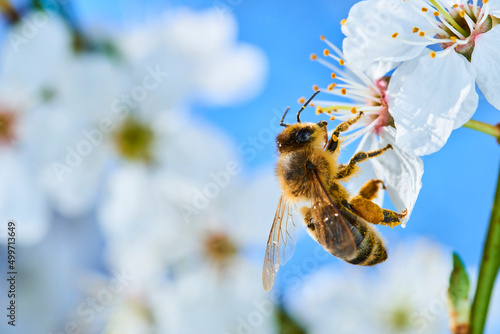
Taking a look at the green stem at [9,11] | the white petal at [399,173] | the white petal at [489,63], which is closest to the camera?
the white petal at [489,63]

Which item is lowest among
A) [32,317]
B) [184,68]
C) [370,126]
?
[32,317]

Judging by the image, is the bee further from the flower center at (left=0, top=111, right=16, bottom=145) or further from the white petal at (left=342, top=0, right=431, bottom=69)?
the flower center at (left=0, top=111, right=16, bottom=145)

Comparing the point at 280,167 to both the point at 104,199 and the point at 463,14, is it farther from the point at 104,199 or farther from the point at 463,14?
the point at 104,199

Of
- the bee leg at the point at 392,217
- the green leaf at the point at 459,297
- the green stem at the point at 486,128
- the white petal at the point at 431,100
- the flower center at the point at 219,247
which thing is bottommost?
the flower center at the point at 219,247

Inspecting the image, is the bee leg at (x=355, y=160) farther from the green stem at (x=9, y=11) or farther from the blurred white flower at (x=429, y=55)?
the green stem at (x=9, y=11)

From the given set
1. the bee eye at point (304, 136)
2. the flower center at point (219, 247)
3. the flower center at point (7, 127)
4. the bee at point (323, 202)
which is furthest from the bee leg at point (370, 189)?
the flower center at point (7, 127)

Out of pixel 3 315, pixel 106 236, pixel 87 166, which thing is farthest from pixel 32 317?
pixel 87 166

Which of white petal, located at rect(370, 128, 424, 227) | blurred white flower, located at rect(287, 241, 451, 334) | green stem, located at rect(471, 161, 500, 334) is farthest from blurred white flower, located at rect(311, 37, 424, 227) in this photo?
blurred white flower, located at rect(287, 241, 451, 334)

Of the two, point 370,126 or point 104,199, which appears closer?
point 370,126
